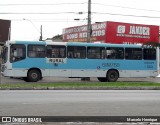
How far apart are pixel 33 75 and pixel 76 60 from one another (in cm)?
327

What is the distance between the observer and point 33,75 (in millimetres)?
29297

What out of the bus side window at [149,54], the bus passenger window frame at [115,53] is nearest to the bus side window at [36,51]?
the bus passenger window frame at [115,53]

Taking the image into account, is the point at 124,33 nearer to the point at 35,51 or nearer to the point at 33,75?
the point at 35,51

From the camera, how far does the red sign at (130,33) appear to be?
4975 centimetres

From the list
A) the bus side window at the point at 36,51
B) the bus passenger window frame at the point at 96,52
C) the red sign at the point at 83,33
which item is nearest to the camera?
the bus side window at the point at 36,51

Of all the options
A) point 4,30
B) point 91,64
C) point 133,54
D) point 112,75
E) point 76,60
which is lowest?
point 112,75

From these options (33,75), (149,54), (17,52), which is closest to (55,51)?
(33,75)

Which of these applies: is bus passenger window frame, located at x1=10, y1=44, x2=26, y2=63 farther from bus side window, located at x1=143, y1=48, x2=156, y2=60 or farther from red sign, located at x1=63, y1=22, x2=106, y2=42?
red sign, located at x1=63, y1=22, x2=106, y2=42

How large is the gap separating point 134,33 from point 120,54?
20.0 m

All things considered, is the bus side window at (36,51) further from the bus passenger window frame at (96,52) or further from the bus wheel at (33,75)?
the bus passenger window frame at (96,52)

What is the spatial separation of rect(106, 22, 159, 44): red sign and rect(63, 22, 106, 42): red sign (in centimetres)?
84

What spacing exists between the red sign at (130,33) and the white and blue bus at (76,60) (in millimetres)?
17102

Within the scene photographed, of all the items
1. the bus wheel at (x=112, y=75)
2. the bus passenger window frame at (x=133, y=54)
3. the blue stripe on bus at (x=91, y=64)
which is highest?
the bus passenger window frame at (x=133, y=54)

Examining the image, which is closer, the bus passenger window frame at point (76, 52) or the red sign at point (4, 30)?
the bus passenger window frame at point (76, 52)
